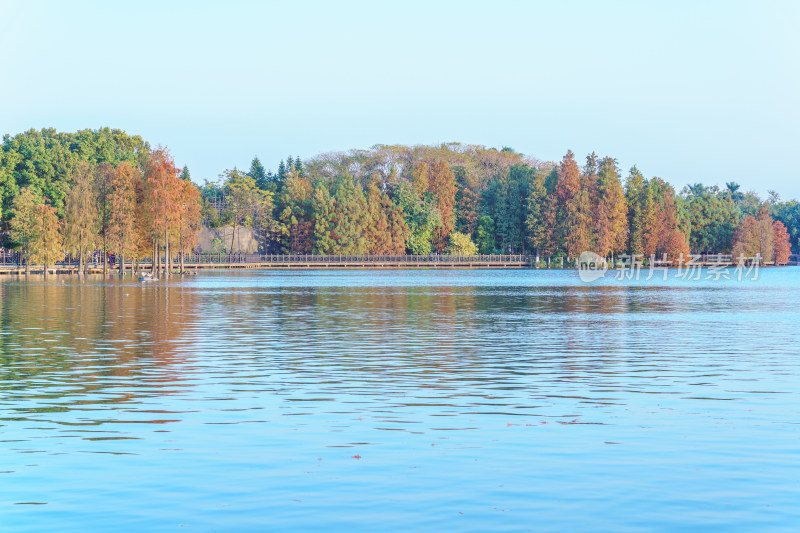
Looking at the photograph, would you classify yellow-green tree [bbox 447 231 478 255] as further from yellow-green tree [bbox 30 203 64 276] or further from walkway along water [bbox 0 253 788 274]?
yellow-green tree [bbox 30 203 64 276]

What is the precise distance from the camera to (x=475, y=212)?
567 ft

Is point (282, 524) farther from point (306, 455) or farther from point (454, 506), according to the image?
point (306, 455)

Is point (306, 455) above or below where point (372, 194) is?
below

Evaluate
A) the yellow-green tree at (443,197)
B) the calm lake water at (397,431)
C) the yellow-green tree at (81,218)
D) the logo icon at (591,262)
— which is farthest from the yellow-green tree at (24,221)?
the logo icon at (591,262)

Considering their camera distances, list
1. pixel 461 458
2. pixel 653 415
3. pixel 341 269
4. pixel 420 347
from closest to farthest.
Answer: pixel 461 458, pixel 653 415, pixel 420 347, pixel 341 269

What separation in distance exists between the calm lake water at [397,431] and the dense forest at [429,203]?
3447 inches

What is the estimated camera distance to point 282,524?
1062 centimetres

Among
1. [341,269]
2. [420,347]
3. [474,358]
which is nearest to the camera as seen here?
[474,358]

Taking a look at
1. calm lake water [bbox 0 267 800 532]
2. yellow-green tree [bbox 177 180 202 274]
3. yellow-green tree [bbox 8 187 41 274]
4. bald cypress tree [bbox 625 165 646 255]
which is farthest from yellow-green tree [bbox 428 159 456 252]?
calm lake water [bbox 0 267 800 532]

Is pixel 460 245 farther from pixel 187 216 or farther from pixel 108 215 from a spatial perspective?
pixel 108 215

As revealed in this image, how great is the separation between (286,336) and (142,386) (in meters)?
14.0

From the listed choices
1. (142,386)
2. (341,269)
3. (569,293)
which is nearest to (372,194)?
(341,269)

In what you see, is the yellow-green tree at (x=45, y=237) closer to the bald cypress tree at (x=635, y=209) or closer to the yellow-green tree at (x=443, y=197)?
the yellow-green tree at (x=443, y=197)

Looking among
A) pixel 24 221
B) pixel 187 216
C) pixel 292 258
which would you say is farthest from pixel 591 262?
pixel 24 221
